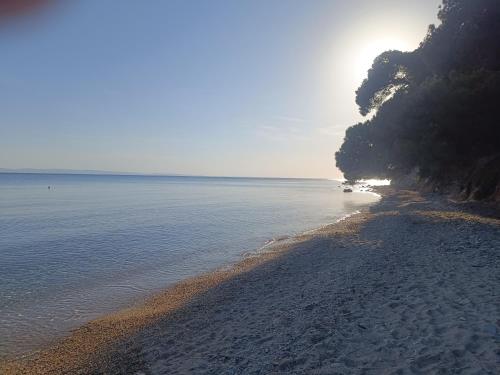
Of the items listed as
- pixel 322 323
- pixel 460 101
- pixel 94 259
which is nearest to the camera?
pixel 322 323

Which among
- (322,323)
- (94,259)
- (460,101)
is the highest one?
(460,101)

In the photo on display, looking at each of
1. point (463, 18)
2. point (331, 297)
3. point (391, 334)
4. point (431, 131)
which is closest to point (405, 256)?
point (331, 297)

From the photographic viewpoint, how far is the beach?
653 cm

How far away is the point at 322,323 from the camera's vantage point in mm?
8438

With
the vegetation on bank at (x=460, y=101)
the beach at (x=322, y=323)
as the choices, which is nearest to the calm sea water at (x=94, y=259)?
the beach at (x=322, y=323)

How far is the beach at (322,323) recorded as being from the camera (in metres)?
6.53

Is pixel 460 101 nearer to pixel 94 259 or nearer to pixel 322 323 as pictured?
pixel 322 323

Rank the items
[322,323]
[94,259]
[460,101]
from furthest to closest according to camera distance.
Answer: [460,101] < [94,259] < [322,323]

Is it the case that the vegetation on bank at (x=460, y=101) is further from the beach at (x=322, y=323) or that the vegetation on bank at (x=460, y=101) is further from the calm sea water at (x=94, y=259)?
the beach at (x=322, y=323)

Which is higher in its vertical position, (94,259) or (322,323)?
(322,323)

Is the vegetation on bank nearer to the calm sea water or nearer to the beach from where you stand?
the calm sea water

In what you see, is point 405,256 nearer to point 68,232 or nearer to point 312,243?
point 312,243

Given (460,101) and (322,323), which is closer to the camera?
(322,323)

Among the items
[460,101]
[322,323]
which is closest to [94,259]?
[322,323]
